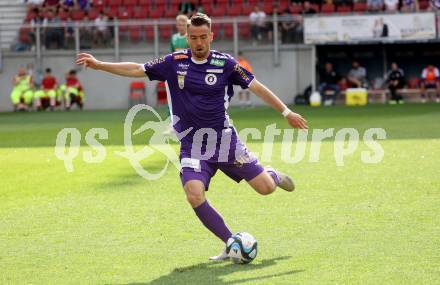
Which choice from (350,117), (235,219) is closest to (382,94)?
(350,117)

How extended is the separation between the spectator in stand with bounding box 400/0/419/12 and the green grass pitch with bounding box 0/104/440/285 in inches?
648

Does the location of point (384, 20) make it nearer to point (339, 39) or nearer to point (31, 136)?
point (339, 39)

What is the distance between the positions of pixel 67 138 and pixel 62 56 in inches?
560

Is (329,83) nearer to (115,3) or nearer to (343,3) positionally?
(343,3)

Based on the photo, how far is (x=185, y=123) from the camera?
8.38 m

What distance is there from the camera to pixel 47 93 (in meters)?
34.2

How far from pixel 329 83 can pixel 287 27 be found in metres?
2.40

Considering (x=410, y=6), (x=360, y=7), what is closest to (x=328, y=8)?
(x=360, y=7)

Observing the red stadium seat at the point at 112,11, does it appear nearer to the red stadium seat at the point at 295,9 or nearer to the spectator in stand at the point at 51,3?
the spectator in stand at the point at 51,3

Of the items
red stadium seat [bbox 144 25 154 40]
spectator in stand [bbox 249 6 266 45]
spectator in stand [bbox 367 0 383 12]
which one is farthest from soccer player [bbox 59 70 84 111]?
spectator in stand [bbox 367 0 383 12]

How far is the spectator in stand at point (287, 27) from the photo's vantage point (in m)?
33.7

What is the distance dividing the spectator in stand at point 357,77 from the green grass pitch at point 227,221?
16.2m

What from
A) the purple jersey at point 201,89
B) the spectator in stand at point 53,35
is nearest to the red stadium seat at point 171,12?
the spectator in stand at point 53,35

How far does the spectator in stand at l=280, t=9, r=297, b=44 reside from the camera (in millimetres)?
33688
